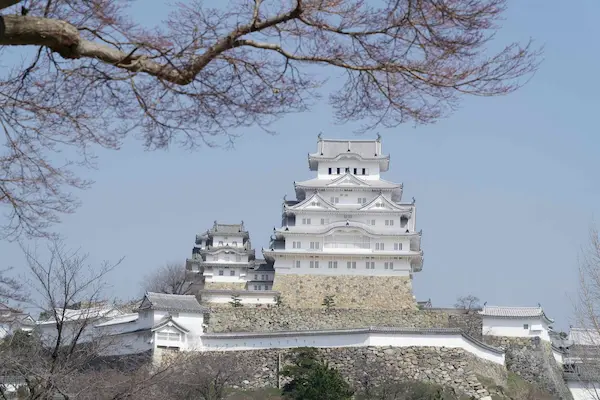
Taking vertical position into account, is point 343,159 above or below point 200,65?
above

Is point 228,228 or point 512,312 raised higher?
point 228,228

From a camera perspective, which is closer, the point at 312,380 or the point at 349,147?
the point at 312,380

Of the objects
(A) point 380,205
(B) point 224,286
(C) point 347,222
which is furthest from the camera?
(B) point 224,286

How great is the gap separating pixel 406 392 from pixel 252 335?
5684 millimetres

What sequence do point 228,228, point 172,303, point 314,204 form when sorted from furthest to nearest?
point 228,228, point 314,204, point 172,303

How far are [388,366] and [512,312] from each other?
7.40 metres

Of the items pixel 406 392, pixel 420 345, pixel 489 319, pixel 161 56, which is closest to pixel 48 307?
pixel 161 56

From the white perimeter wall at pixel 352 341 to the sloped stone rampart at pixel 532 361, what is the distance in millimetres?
2518

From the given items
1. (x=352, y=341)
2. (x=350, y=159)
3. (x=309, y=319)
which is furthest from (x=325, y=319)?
(x=350, y=159)

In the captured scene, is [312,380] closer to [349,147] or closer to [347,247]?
[347,247]

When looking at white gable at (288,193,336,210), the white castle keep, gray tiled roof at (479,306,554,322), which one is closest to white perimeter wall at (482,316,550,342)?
gray tiled roof at (479,306,554,322)

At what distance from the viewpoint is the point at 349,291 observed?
3703 cm

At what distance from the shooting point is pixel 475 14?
4703 millimetres

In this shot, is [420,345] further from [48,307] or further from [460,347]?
[48,307]
